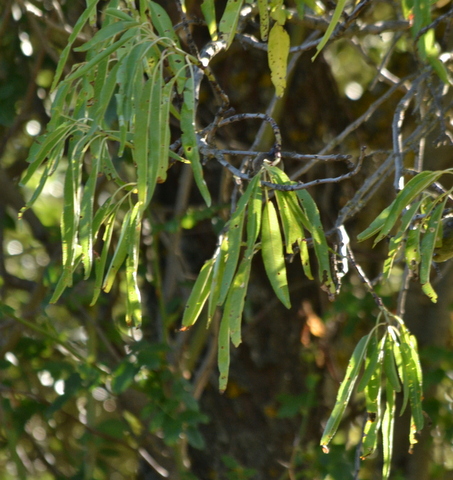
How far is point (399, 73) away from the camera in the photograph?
8.23 feet

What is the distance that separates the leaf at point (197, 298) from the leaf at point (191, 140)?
17cm

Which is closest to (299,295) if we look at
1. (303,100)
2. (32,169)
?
(303,100)

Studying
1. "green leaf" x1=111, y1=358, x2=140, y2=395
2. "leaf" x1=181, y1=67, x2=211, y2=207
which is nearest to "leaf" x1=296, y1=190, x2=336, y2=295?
"leaf" x1=181, y1=67, x2=211, y2=207

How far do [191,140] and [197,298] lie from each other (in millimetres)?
242

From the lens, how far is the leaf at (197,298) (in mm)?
892

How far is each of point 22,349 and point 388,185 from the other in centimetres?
135

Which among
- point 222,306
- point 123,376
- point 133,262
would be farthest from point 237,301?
point 123,376

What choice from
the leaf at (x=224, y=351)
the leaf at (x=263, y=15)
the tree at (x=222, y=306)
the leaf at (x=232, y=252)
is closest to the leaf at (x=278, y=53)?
the leaf at (x=263, y=15)

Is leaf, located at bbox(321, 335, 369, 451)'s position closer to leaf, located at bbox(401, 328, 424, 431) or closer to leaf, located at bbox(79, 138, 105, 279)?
leaf, located at bbox(401, 328, 424, 431)

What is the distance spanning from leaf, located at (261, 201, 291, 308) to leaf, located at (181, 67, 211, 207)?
107mm

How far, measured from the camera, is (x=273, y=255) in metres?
0.82

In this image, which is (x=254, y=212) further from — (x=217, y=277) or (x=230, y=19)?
(x=230, y=19)

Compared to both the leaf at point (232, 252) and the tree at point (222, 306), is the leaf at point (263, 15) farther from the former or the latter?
the leaf at point (232, 252)

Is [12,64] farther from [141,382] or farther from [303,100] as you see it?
[141,382]
